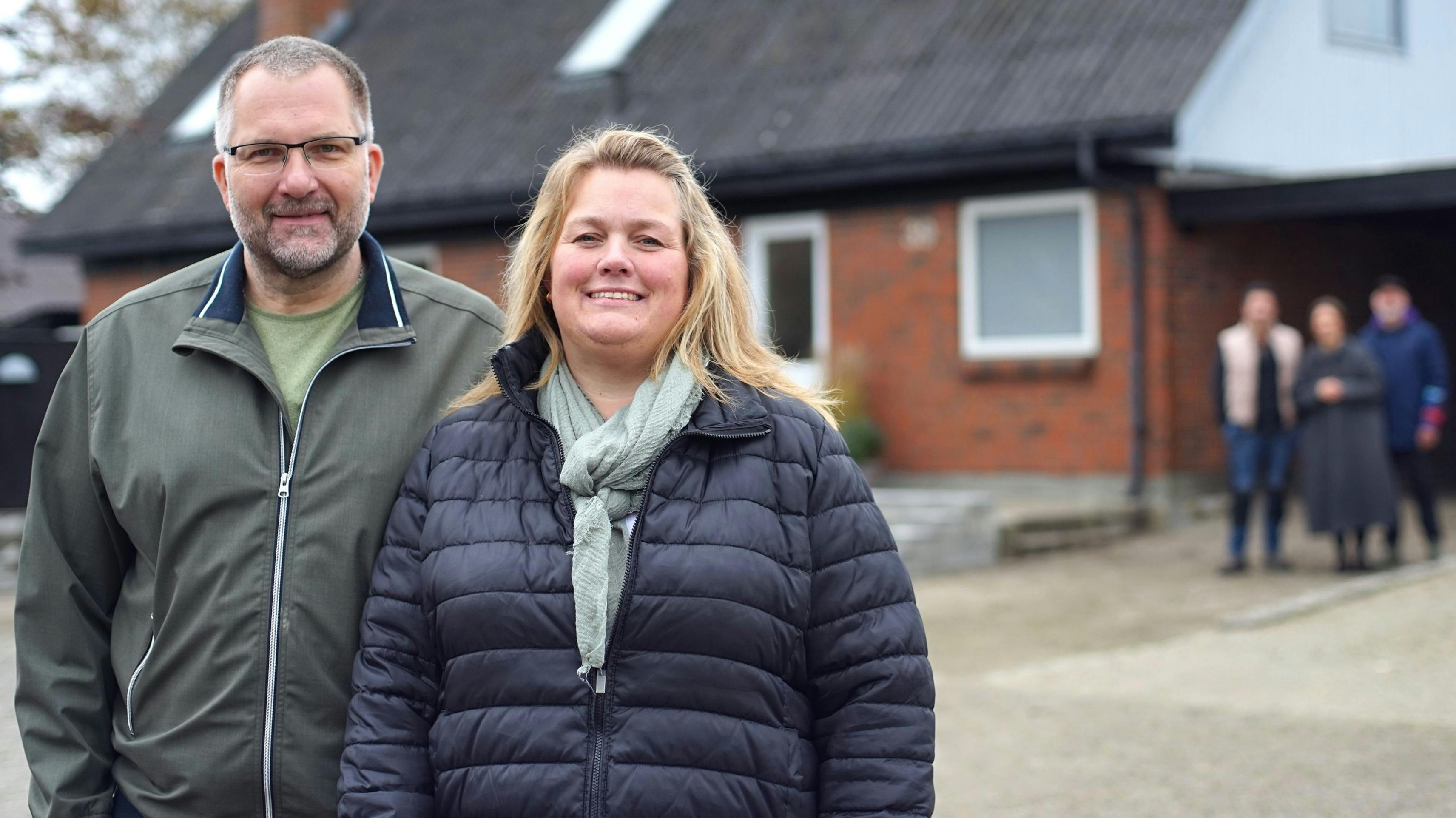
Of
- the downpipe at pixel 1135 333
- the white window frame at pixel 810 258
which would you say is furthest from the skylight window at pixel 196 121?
the downpipe at pixel 1135 333

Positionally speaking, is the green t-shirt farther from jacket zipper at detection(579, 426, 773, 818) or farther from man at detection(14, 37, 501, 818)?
jacket zipper at detection(579, 426, 773, 818)

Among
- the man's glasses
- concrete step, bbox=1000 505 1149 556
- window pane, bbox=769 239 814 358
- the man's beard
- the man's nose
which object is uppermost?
window pane, bbox=769 239 814 358

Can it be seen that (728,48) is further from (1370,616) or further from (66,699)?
(66,699)

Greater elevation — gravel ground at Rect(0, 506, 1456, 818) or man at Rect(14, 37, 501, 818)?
man at Rect(14, 37, 501, 818)

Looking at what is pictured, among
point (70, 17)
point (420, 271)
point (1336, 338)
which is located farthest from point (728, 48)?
point (420, 271)

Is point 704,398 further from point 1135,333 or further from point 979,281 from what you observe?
point 979,281

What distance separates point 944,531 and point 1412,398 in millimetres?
3371

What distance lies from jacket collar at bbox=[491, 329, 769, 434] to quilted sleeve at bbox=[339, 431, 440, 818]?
247 millimetres

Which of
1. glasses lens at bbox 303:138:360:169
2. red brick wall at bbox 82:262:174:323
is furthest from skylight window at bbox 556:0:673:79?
glasses lens at bbox 303:138:360:169

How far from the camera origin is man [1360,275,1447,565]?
433 inches

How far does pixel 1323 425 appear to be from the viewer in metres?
11.0

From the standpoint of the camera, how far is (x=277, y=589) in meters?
2.73

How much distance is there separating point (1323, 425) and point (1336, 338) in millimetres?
586

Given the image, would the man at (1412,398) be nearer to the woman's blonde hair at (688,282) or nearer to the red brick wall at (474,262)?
the woman's blonde hair at (688,282)
